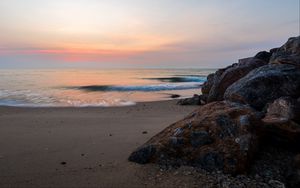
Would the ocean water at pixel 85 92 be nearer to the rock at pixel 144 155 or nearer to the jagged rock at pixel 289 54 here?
the jagged rock at pixel 289 54

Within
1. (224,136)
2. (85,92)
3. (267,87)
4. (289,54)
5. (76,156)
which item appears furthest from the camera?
(85,92)

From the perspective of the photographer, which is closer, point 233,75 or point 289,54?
point 289,54

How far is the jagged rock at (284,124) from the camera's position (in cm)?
449

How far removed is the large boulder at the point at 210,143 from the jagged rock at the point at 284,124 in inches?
8.4

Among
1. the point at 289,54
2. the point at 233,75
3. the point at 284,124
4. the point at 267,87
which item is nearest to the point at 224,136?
the point at 284,124

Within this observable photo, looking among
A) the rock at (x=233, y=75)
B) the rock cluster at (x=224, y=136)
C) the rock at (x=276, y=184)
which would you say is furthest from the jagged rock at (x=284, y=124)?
the rock at (x=233, y=75)

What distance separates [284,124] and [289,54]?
428 cm

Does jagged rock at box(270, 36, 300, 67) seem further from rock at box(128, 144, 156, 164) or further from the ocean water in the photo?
the ocean water

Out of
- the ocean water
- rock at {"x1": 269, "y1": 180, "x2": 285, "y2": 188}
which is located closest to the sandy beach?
rock at {"x1": 269, "y1": 180, "x2": 285, "y2": 188}

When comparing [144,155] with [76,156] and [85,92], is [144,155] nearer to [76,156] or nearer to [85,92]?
[76,156]

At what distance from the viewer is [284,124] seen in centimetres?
451

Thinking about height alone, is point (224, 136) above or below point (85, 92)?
above

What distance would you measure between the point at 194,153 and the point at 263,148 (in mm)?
1086

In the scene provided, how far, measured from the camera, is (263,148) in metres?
4.62
